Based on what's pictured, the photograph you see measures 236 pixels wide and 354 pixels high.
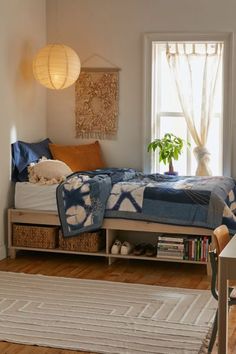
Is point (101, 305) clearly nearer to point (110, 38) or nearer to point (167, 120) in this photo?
point (167, 120)

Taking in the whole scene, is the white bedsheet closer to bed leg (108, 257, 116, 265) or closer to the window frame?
bed leg (108, 257, 116, 265)

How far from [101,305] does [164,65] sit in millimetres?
2836

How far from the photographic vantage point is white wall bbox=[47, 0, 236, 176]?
20.6 ft

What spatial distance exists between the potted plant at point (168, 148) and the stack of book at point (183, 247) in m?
1.06

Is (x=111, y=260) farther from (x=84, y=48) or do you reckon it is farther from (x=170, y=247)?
(x=84, y=48)

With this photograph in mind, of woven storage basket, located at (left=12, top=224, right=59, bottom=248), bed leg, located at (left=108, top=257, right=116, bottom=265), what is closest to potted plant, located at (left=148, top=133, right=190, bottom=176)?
bed leg, located at (left=108, top=257, right=116, bottom=265)

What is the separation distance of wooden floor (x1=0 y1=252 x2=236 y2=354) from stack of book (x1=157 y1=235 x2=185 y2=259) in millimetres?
136

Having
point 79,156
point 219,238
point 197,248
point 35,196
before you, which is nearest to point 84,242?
point 35,196

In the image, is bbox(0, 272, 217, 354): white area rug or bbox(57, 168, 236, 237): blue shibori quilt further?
bbox(57, 168, 236, 237): blue shibori quilt

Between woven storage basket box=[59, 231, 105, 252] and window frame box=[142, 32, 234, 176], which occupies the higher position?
window frame box=[142, 32, 234, 176]

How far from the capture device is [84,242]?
5.66m

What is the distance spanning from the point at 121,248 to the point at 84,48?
7.04 ft

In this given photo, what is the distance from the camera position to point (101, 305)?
4.50 meters

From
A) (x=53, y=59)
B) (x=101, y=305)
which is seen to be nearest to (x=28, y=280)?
(x=101, y=305)
